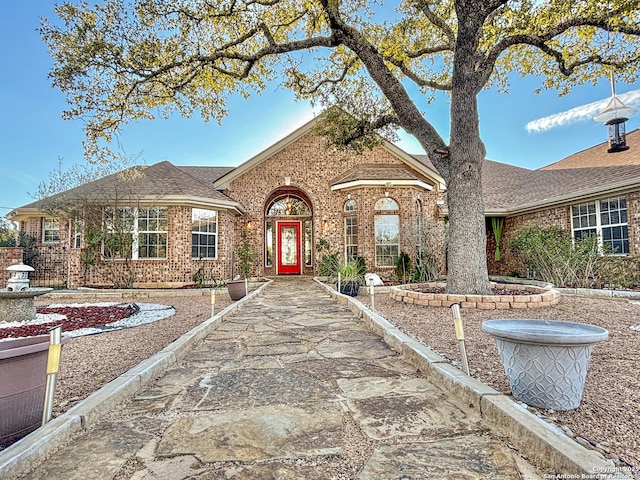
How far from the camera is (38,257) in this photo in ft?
50.6

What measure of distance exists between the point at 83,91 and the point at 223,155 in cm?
1692

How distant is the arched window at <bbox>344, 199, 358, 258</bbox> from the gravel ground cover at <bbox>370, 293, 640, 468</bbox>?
6.75 metres

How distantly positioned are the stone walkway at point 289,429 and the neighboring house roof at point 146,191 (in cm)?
948

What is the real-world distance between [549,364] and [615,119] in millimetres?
16529

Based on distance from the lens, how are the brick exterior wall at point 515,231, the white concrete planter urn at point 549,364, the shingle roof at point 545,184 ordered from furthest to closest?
the brick exterior wall at point 515,231 < the shingle roof at point 545,184 < the white concrete planter urn at point 549,364

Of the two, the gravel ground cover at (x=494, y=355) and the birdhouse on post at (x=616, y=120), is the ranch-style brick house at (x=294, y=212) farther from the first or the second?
the gravel ground cover at (x=494, y=355)

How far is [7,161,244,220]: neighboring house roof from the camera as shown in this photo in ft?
38.3

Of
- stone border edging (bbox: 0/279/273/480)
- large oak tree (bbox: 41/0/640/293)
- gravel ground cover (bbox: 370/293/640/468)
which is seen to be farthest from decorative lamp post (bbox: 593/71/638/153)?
stone border edging (bbox: 0/279/273/480)

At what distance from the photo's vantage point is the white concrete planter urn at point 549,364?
223 cm

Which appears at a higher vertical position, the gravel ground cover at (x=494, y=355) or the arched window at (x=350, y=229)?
the arched window at (x=350, y=229)

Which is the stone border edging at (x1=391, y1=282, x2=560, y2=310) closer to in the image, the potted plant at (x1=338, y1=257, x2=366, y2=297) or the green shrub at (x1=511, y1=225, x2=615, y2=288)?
the potted plant at (x1=338, y1=257, x2=366, y2=297)

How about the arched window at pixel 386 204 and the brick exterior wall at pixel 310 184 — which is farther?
the brick exterior wall at pixel 310 184

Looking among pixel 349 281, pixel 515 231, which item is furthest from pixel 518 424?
pixel 515 231

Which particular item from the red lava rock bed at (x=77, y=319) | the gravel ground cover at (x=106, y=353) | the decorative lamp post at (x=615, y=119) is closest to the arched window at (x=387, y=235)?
the gravel ground cover at (x=106, y=353)
